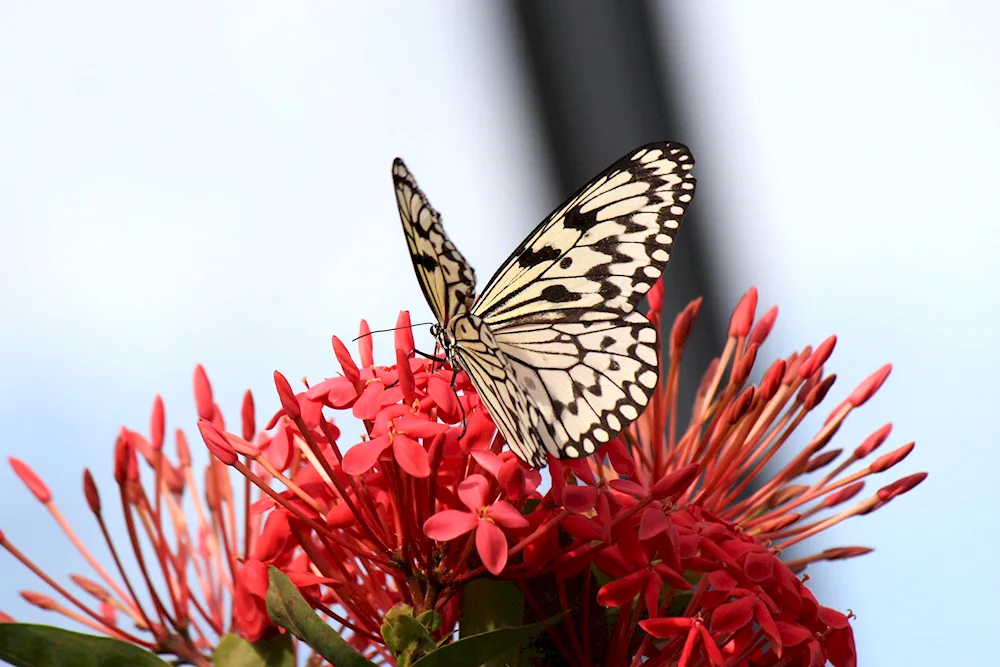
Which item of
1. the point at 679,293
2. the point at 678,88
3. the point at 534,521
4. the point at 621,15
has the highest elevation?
the point at 621,15

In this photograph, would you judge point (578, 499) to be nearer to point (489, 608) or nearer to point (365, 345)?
point (489, 608)

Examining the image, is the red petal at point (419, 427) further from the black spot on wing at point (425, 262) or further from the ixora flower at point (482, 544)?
the black spot on wing at point (425, 262)

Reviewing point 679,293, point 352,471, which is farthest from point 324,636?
point 679,293

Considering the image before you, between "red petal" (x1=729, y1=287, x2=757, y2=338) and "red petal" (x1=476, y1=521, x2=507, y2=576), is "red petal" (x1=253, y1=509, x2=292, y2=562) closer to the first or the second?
"red petal" (x1=476, y1=521, x2=507, y2=576)

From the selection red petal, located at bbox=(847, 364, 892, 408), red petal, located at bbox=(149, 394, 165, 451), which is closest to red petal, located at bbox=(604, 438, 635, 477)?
red petal, located at bbox=(847, 364, 892, 408)

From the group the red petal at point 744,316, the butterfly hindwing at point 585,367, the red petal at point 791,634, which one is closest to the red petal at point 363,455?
the butterfly hindwing at point 585,367

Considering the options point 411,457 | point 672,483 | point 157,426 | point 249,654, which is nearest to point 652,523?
point 672,483

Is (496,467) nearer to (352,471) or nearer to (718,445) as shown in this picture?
(352,471)
